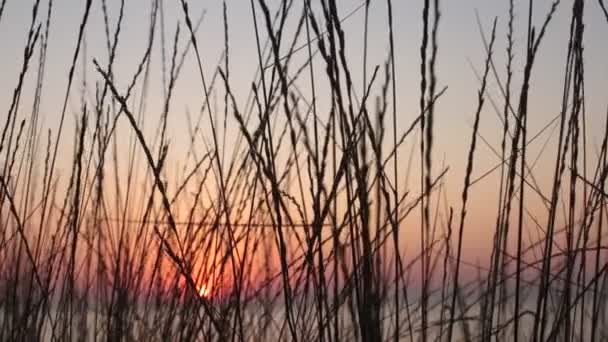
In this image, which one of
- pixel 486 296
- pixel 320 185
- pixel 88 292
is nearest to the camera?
pixel 320 185

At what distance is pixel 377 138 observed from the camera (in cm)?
107

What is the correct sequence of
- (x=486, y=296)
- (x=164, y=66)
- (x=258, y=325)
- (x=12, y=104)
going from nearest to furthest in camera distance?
(x=486, y=296) → (x=12, y=104) → (x=164, y=66) → (x=258, y=325)

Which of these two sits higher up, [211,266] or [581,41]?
[581,41]

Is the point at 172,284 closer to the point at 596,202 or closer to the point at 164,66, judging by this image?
the point at 164,66

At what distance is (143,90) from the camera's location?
195 centimetres

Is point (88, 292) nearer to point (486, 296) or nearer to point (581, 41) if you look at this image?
point (486, 296)

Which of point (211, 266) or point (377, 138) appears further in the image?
point (211, 266)

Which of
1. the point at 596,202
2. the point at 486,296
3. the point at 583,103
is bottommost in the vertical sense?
the point at 486,296

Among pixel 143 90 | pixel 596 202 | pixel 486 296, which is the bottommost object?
pixel 486 296

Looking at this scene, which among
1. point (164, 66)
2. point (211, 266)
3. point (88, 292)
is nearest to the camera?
point (211, 266)

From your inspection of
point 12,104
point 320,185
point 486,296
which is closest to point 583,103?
point 486,296

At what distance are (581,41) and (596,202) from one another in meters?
0.29

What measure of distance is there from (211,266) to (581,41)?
85 cm

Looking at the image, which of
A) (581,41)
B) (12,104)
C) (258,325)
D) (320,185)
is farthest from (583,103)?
(258,325)
